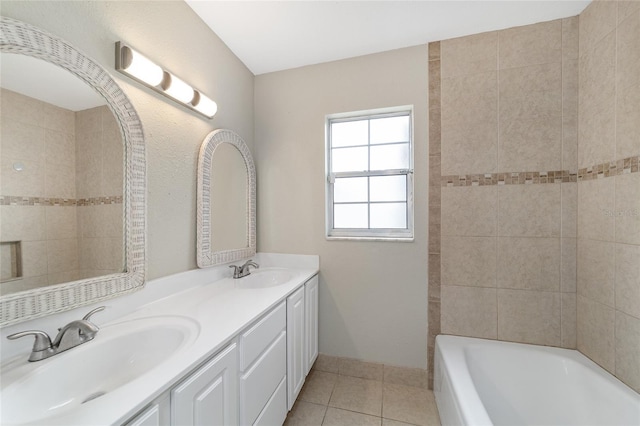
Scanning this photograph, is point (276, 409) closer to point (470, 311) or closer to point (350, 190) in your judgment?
point (470, 311)

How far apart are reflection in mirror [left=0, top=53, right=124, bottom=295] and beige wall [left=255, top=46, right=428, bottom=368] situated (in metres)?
1.12

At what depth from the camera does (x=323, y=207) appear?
1919 mm

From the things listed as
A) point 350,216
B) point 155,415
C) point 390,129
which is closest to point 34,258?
point 155,415

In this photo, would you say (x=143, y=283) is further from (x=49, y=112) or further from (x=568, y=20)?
(x=568, y=20)

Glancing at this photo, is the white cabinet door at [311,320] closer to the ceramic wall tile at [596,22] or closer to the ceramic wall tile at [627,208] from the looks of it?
the ceramic wall tile at [627,208]

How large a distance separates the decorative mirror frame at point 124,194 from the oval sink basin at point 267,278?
2.45 feet

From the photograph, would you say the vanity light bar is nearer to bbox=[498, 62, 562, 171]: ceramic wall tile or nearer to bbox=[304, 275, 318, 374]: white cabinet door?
bbox=[304, 275, 318, 374]: white cabinet door

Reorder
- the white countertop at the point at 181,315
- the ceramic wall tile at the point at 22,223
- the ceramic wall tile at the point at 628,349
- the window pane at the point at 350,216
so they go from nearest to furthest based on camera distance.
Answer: the white countertop at the point at 181,315 → the ceramic wall tile at the point at 22,223 → the ceramic wall tile at the point at 628,349 → the window pane at the point at 350,216

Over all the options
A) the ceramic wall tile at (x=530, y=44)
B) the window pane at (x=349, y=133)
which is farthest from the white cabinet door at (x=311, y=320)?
the ceramic wall tile at (x=530, y=44)

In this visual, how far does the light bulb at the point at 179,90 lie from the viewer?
1246 millimetres

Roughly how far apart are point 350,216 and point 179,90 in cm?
143

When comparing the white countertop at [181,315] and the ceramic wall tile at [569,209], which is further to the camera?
the ceramic wall tile at [569,209]

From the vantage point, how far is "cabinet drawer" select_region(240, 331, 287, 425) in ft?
3.24

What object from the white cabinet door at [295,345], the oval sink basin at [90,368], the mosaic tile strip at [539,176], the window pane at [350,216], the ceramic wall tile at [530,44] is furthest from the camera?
the window pane at [350,216]
